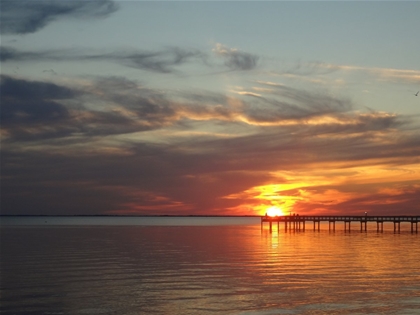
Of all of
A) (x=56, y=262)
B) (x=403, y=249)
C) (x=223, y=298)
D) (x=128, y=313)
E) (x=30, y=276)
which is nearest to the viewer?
(x=128, y=313)

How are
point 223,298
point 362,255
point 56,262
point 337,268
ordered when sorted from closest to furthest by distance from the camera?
point 223,298, point 337,268, point 56,262, point 362,255

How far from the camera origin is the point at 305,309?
2528cm

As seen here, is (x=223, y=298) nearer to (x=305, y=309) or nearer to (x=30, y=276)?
(x=305, y=309)

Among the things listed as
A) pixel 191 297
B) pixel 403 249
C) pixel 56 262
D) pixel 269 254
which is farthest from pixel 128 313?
pixel 403 249

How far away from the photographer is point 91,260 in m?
46.2

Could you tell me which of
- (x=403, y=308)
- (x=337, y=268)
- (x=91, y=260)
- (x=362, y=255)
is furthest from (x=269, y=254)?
(x=403, y=308)

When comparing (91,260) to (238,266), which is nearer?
(238,266)

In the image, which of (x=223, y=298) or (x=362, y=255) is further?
(x=362, y=255)

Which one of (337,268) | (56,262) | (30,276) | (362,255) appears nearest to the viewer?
(30,276)

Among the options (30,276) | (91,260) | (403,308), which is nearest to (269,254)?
(91,260)

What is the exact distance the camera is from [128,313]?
81.3 ft

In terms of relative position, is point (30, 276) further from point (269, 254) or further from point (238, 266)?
point (269, 254)

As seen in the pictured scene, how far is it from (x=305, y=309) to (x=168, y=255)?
1055 inches

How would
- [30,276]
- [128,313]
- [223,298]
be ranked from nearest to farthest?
[128,313] < [223,298] < [30,276]
